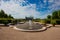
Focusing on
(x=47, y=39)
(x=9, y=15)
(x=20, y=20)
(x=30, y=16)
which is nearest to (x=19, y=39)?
(x=47, y=39)

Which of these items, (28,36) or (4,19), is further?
(4,19)

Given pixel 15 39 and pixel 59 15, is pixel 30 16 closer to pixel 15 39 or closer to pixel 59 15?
pixel 59 15

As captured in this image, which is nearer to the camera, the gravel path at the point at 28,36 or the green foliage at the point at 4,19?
the gravel path at the point at 28,36

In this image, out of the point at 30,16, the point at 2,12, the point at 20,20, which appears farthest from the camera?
the point at 2,12

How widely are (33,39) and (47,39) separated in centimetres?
84

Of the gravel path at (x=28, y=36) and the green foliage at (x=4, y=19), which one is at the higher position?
the green foliage at (x=4, y=19)

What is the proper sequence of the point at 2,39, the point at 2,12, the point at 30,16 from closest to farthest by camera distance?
the point at 2,39
the point at 30,16
the point at 2,12

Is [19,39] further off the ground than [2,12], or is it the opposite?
[2,12]

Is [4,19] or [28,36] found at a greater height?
[4,19]

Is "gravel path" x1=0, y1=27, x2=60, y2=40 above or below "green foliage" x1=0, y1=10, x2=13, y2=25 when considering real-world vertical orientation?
below

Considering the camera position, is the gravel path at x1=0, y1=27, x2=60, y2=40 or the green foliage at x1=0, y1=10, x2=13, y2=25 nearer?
the gravel path at x1=0, y1=27, x2=60, y2=40

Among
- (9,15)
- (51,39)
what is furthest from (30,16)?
(51,39)

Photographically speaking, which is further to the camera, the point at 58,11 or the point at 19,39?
the point at 58,11

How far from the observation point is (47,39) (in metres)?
8.26
